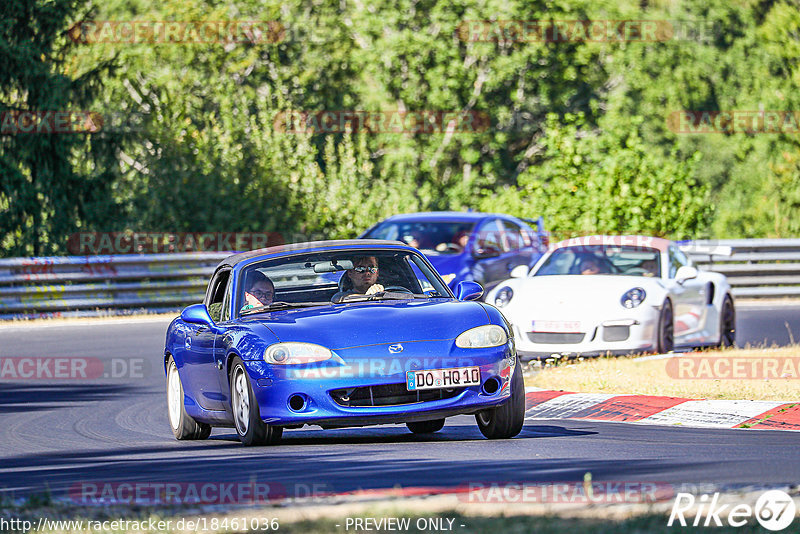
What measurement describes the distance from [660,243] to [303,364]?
28.0 ft

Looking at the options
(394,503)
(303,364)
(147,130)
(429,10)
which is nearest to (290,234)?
(147,130)

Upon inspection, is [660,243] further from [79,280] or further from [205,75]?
[205,75]

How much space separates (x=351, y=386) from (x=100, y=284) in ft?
51.6

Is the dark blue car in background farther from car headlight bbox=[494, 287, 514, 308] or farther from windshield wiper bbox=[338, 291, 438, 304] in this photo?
windshield wiper bbox=[338, 291, 438, 304]

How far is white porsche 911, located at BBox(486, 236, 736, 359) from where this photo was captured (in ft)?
48.9

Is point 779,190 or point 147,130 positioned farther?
point 779,190

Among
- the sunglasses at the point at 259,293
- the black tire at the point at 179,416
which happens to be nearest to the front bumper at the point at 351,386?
the sunglasses at the point at 259,293

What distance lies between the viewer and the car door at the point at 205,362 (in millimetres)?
9898

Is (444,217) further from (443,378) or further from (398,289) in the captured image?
(443,378)

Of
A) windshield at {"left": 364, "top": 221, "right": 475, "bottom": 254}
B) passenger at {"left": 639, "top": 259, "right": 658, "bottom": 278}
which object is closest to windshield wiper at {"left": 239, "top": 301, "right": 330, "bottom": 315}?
→ passenger at {"left": 639, "top": 259, "right": 658, "bottom": 278}

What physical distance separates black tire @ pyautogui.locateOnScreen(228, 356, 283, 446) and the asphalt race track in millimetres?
106

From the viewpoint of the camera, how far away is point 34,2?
29797 mm

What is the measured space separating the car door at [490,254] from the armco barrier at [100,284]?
19.2ft

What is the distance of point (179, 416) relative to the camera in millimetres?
10781
